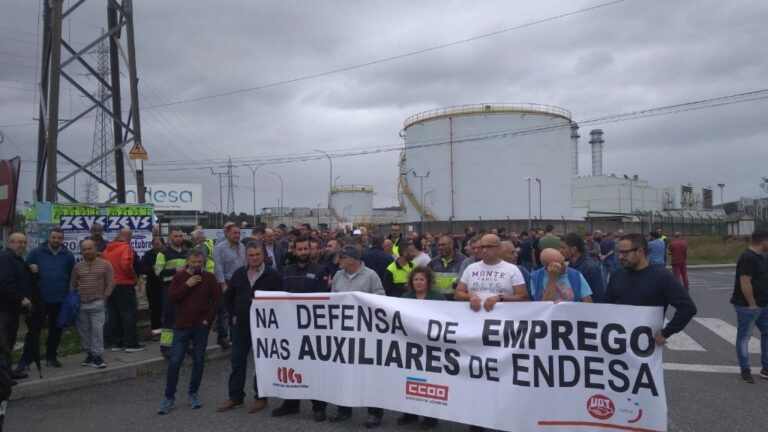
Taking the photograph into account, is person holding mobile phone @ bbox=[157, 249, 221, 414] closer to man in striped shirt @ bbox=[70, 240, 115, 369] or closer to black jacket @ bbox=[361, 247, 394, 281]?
man in striped shirt @ bbox=[70, 240, 115, 369]

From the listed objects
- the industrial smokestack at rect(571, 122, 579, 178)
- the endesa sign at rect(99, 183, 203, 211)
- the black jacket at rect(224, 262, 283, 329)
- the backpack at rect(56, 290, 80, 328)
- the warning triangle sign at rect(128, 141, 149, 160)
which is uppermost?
the industrial smokestack at rect(571, 122, 579, 178)

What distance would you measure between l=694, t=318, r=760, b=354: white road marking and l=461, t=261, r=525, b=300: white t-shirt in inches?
222

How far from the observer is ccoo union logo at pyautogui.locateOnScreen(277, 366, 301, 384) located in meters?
5.94

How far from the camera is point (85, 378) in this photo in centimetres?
727

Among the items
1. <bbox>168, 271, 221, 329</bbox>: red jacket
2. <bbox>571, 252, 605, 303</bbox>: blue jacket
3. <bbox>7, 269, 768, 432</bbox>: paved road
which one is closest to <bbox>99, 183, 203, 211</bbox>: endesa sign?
<bbox>7, 269, 768, 432</bbox>: paved road

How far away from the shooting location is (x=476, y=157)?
51.3 meters

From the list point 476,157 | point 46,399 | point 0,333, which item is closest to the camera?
point 0,333

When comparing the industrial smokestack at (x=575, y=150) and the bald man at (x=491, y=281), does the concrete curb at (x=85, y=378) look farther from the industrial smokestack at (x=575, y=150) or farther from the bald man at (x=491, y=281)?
the industrial smokestack at (x=575, y=150)

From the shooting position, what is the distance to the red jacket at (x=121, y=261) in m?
8.60

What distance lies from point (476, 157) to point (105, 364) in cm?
4580

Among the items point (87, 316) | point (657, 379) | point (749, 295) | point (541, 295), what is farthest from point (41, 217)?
point (749, 295)

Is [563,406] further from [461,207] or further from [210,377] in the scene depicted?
[461,207]

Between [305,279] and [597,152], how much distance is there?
78261mm

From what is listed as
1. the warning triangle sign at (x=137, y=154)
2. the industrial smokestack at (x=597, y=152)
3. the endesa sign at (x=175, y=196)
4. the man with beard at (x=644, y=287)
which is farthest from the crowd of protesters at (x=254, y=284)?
the industrial smokestack at (x=597, y=152)
